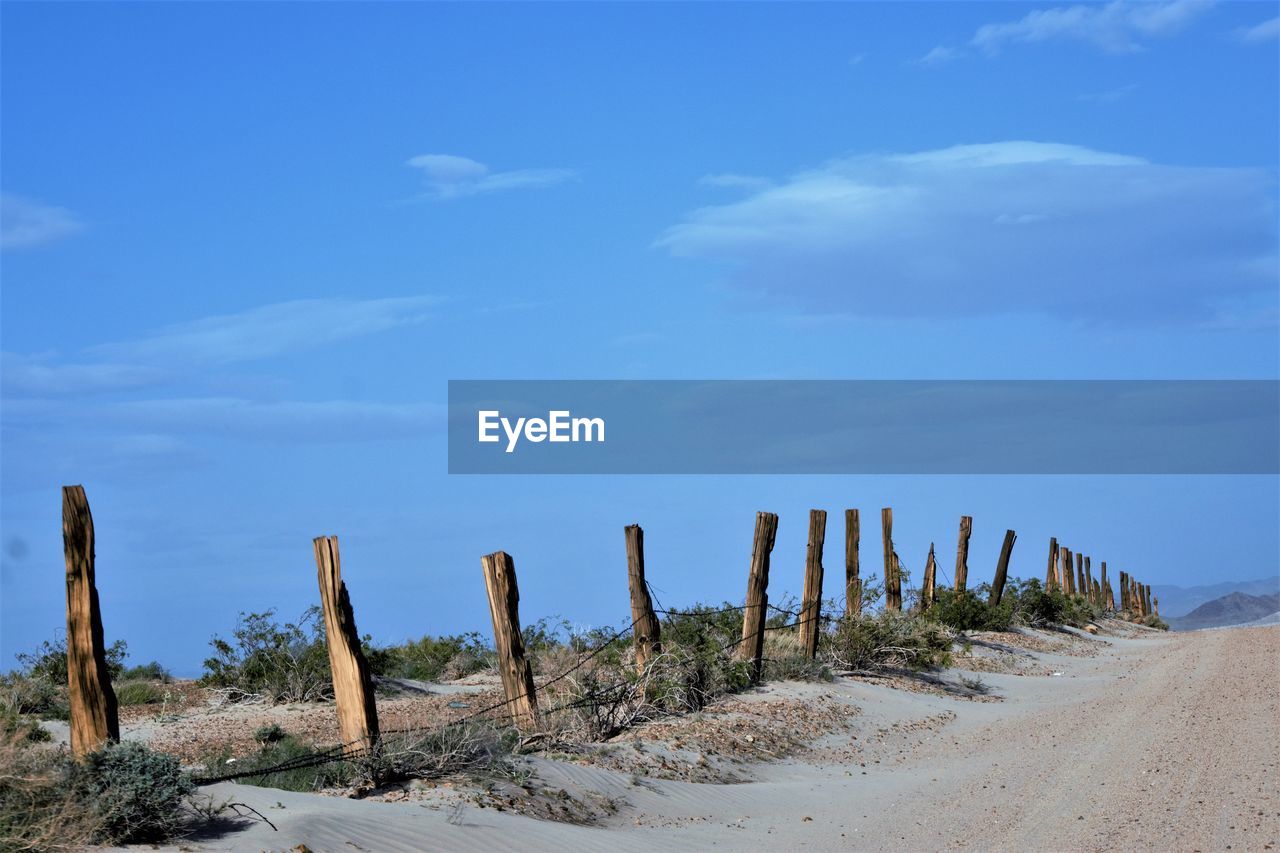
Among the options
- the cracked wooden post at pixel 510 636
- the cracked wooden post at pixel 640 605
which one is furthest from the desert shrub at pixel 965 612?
the cracked wooden post at pixel 510 636

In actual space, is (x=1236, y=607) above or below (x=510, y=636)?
below

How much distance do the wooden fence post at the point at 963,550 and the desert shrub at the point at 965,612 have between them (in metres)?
1.26

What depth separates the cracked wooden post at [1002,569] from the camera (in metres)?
40.5

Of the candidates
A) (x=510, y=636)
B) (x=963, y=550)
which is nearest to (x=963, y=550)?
(x=963, y=550)

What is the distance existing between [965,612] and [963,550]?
4.23 meters

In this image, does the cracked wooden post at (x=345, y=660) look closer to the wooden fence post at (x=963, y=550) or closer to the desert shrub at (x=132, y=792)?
the desert shrub at (x=132, y=792)

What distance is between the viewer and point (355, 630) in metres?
11.2

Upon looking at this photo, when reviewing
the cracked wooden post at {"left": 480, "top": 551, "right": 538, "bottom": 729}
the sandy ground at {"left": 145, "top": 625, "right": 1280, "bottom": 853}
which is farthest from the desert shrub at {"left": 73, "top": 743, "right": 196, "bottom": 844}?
the cracked wooden post at {"left": 480, "top": 551, "right": 538, "bottom": 729}

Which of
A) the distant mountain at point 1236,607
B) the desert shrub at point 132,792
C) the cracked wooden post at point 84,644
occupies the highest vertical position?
the cracked wooden post at point 84,644

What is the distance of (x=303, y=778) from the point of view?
10.9 meters

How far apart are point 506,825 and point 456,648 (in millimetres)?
16478

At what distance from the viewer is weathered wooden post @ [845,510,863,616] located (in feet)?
82.5

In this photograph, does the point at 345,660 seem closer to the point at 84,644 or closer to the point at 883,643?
the point at 84,644

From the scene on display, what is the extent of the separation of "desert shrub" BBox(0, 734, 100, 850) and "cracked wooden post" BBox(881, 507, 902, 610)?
2131cm
